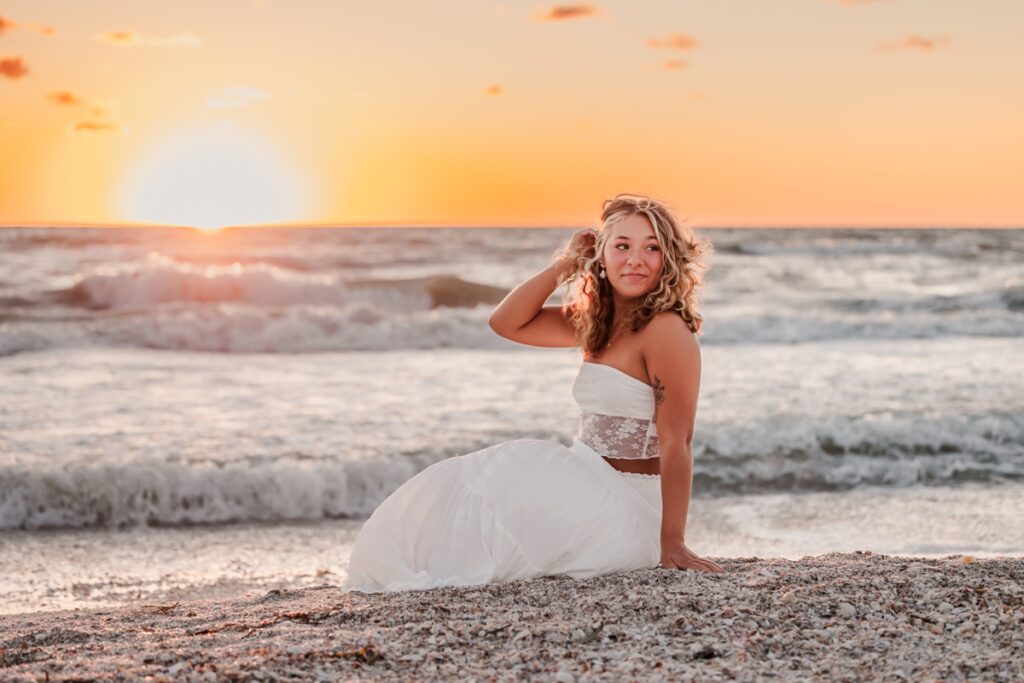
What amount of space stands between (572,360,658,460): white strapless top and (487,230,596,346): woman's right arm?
0.94 feet

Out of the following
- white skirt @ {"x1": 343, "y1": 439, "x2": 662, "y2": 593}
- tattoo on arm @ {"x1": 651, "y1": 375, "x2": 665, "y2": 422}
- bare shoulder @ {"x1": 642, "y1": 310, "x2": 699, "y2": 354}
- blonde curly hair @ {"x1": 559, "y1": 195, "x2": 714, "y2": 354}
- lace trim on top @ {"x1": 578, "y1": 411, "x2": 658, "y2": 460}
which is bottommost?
white skirt @ {"x1": 343, "y1": 439, "x2": 662, "y2": 593}

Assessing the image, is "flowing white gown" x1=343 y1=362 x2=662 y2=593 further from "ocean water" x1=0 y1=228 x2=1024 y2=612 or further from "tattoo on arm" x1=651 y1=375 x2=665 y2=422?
"ocean water" x1=0 y1=228 x2=1024 y2=612

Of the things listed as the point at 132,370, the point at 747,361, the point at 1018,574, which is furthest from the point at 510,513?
the point at 747,361

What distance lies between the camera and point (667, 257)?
4223mm

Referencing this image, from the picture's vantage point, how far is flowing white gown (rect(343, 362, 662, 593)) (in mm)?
4227

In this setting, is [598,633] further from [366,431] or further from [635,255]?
[366,431]

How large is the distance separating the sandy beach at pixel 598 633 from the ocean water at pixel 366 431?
194cm

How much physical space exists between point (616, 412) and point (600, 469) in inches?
9.8

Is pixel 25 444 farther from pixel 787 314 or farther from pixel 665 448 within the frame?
pixel 787 314

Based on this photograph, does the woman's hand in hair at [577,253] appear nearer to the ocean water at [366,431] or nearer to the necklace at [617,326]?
the necklace at [617,326]

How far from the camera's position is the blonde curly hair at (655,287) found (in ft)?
13.9

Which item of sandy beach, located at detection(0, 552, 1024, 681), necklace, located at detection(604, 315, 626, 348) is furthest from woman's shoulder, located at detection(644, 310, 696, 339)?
sandy beach, located at detection(0, 552, 1024, 681)

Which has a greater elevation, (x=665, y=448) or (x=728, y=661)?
(x=665, y=448)

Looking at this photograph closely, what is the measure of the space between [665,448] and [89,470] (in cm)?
517
